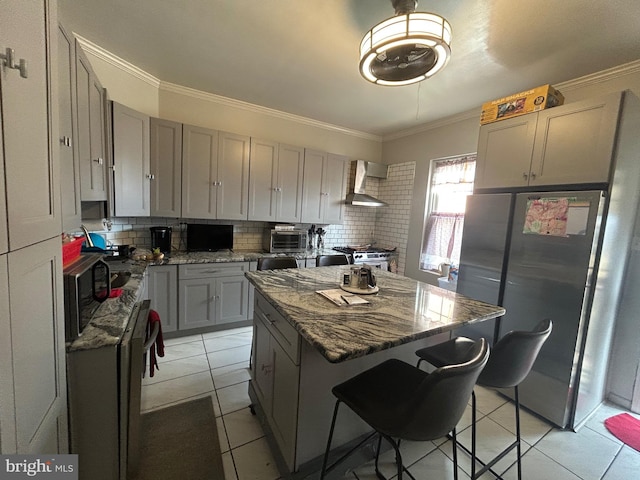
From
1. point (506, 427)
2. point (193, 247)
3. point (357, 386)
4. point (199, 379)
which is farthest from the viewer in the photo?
point (193, 247)

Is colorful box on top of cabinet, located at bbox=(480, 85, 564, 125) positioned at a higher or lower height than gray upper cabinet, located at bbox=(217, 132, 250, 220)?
higher

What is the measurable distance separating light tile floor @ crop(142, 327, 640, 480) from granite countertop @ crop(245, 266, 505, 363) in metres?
0.96

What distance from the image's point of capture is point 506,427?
1.90 meters

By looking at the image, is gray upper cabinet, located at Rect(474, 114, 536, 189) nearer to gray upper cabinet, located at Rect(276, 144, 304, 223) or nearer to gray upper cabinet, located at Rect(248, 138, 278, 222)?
gray upper cabinet, located at Rect(276, 144, 304, 223)

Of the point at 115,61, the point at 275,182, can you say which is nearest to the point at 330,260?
the point at 275,182

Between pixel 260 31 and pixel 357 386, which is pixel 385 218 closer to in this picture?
pixel 260 31

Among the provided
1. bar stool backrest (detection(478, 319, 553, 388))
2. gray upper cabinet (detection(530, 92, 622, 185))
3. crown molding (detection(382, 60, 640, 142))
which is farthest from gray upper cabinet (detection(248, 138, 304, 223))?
bar stool backrest (detection(478, 319, 553, 388))

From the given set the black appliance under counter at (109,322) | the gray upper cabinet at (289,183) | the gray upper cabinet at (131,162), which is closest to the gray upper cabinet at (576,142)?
the gray upper cabinet at (289,183)

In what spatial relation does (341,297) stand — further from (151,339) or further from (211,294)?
(211,294)

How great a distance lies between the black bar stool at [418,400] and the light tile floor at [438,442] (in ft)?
2.32

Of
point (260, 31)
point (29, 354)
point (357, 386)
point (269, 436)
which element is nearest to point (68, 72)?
point (260, 31)

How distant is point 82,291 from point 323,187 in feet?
9.97

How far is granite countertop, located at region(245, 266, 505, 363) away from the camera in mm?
1007

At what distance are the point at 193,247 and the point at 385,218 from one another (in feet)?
9.98
